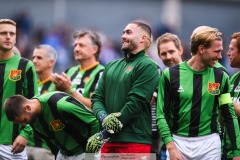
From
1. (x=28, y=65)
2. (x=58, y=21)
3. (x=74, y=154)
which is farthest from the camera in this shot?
(x=58, y=21)

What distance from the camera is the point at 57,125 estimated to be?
8.61 metres

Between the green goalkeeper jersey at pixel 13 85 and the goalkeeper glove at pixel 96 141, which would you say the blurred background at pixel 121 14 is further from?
the goalkeeper glove at pixel 96 141

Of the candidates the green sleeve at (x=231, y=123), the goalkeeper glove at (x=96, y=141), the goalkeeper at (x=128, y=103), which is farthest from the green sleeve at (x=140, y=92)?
the green sleeve at (x=231, y=123)

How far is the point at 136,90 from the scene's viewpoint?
26.7 ft

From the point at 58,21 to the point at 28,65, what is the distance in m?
17.4

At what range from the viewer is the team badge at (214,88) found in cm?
815

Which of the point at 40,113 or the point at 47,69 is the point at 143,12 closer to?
the point at 47,69

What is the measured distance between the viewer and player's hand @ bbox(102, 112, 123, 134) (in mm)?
7973

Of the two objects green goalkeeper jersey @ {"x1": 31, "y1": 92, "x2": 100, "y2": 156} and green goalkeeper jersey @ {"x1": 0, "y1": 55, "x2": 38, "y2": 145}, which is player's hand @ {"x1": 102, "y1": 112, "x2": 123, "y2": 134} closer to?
green goalkeeper jersey @ {"x1": 31, "y1": 92, "x2": 100, "y2": 156}

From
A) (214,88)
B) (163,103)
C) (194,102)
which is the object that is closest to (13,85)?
(163,103)

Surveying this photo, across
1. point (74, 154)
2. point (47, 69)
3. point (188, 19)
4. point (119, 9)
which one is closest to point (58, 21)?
point (119, 9)

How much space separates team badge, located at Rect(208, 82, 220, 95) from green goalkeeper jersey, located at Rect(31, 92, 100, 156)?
145 centimetres

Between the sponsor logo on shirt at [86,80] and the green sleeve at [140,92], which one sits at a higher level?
the green sleeve at [140,92]

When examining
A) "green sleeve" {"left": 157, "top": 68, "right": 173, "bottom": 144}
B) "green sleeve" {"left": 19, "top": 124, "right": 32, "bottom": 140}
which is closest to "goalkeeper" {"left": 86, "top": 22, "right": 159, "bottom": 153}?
"green sleeve" {"left": 157, "top": 68, "right": 173, "bottom": 144}
